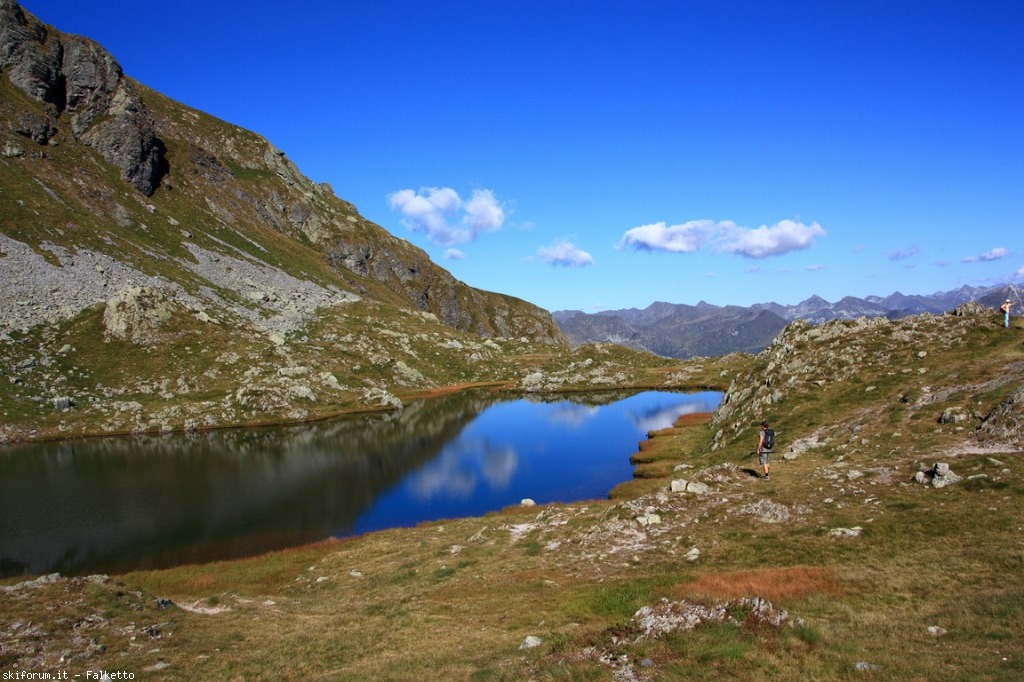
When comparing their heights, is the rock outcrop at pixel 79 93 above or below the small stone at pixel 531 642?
above

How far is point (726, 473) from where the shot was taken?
39812mm

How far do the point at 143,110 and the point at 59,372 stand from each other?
13116 cm

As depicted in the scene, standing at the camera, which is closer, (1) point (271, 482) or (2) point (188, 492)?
(2) point (188, 492)

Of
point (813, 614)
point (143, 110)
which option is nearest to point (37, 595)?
point (813, 614)

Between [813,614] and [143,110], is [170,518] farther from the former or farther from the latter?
[143,110]

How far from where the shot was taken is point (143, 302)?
118 metres

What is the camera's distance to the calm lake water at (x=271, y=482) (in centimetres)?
4966

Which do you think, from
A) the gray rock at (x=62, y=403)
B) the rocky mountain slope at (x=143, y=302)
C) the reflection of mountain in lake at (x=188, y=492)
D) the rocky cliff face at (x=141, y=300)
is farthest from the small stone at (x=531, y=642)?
the gray rock at (x=62, y=403)

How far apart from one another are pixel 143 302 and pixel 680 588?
128020mm

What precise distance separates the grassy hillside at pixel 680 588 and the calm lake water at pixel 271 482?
8989 millimetres

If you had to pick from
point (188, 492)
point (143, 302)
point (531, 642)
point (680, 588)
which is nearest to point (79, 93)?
point (143, 302)

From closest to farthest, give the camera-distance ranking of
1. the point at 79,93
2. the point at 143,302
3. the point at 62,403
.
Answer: the point at 62,403, the point at 143,302, the point at 79,93

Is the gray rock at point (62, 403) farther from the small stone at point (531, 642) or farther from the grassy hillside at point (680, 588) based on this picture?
the small stone at point (531, 642)

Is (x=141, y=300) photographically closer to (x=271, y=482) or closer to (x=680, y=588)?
(x=271, y=482)
